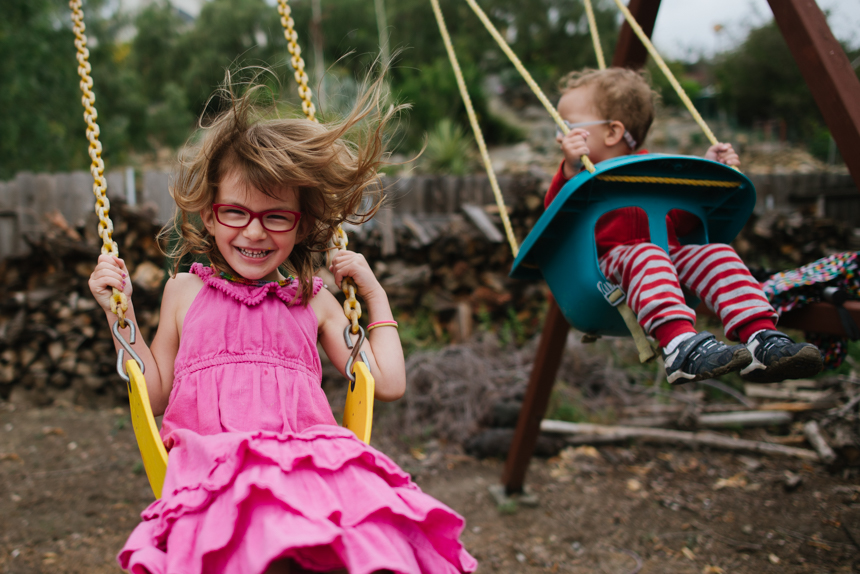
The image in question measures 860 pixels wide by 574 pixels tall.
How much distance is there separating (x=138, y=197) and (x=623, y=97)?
14.1 ft

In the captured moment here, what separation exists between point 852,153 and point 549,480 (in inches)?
108

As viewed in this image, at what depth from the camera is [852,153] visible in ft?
5.25

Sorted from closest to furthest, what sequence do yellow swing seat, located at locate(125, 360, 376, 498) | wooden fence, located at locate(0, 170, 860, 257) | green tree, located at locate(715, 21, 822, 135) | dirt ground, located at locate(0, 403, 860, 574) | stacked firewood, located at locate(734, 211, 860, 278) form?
yellow swing seat, located at locate(125, 360, 376, 498) < dirt ground, located at locate(0, 403, 860, 574) < wooden fence, located at locate(0, 170, 860, 257) < stacked firewood, located at locate(734, 211, 860, 278) < green tree, located at locate(715, 21, 822, 135)

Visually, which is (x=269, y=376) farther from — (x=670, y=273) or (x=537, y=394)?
(x=537, y=394)

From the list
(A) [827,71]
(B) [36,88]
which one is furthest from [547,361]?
(B) [36,88]

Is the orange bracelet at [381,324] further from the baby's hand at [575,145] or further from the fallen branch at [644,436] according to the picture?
the fallen branch at [644,436]

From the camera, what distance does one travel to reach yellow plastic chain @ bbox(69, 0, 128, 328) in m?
1.45

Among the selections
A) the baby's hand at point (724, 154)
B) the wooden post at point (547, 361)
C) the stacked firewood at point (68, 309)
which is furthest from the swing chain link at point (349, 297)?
the stacked firewood at point (68, 309)

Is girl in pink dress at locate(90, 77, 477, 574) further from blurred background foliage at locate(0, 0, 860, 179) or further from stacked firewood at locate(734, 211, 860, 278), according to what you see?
stacked firewood at locate(734, 211, 860, 278)

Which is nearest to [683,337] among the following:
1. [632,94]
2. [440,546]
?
[440,546]

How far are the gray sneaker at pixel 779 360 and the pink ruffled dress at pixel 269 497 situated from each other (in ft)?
2.79

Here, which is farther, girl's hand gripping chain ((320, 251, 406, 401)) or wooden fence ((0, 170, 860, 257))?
wooden fence ((0, 170, 860, 257))

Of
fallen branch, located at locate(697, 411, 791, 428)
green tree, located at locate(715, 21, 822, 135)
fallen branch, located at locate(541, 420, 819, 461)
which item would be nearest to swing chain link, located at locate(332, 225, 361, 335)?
fallen branch, located at locate(541, 420, 819, 461)

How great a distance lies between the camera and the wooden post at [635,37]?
246 centimetres
